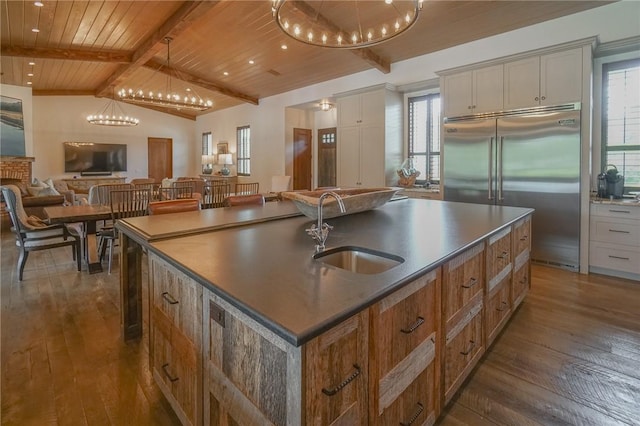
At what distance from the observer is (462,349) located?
70.1 inches

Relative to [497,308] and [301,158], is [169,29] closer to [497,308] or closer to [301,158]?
[301,158]

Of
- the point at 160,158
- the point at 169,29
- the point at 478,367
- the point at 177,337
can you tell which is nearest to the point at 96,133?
the point at 160,158

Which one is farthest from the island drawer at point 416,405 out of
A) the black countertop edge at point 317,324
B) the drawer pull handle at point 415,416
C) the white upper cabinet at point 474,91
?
the white upper cabinet at point 474,91

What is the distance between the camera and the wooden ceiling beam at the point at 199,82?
23.6 ft

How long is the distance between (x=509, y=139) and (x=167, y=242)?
13.8 ft

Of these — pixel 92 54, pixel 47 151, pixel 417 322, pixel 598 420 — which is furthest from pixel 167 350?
pixel 47 151

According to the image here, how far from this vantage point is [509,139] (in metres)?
4.26

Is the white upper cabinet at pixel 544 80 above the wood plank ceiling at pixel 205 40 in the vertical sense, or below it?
below

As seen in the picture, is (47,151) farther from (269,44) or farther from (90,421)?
(90,421)

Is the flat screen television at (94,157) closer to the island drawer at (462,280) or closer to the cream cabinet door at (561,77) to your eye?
the cream cabinet door at (561,77)

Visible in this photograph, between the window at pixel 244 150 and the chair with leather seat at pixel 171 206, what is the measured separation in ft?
22.6

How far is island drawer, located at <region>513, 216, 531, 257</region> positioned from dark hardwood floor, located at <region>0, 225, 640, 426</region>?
1.84ft

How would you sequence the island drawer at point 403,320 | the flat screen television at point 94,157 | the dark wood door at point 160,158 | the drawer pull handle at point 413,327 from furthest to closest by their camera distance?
the dark wood door at point 160,158 < the flat screen television at point 94,157 < the drawer pull handle at point 413,327 < the island drawer at point 403,320

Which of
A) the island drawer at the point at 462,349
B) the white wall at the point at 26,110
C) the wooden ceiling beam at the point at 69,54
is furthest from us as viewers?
the white wall at the point at 26,110
